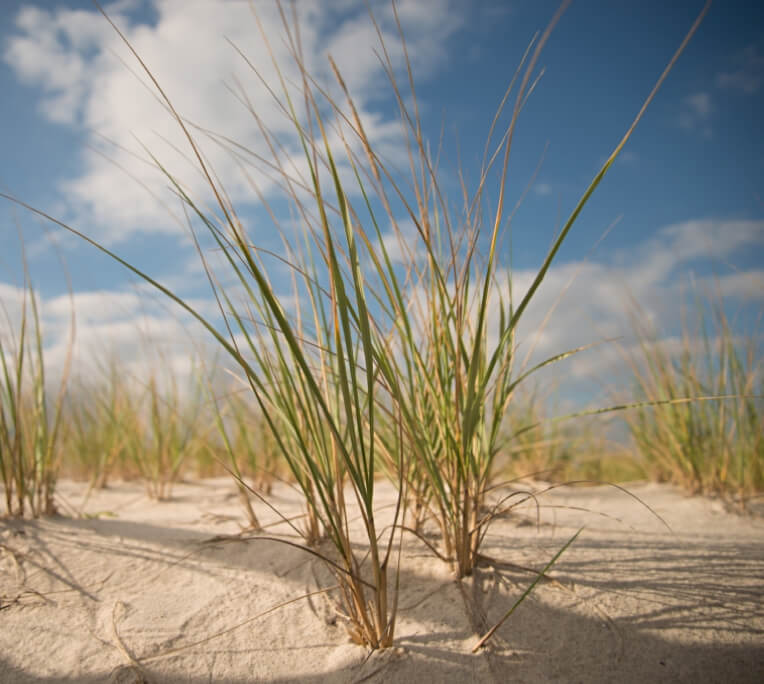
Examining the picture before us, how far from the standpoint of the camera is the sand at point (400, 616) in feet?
4.02

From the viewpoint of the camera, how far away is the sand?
4.02 feet

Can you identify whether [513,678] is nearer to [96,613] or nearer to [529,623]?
[529,623]

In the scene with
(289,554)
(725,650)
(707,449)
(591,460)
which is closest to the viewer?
(725,650)

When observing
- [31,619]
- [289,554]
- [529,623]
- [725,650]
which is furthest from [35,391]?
[725,650]

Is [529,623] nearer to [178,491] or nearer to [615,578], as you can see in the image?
[615,578]

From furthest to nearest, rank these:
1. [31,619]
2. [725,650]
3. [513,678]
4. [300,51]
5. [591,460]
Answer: [591,460] < [31,619] < [725,650] < [513,678] < [300,51]

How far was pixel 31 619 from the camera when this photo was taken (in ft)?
4.76

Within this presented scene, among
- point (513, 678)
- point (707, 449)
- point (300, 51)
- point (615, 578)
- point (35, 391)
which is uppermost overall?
point (300, 51)

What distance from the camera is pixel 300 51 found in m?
1.01

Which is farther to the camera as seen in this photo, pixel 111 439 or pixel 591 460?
pixel 591 460

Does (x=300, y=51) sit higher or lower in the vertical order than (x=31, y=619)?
Answer: higher

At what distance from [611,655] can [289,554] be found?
3.17ft

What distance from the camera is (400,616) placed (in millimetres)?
1372

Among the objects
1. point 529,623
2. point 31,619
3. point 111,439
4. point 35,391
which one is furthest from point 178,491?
point 529,623
